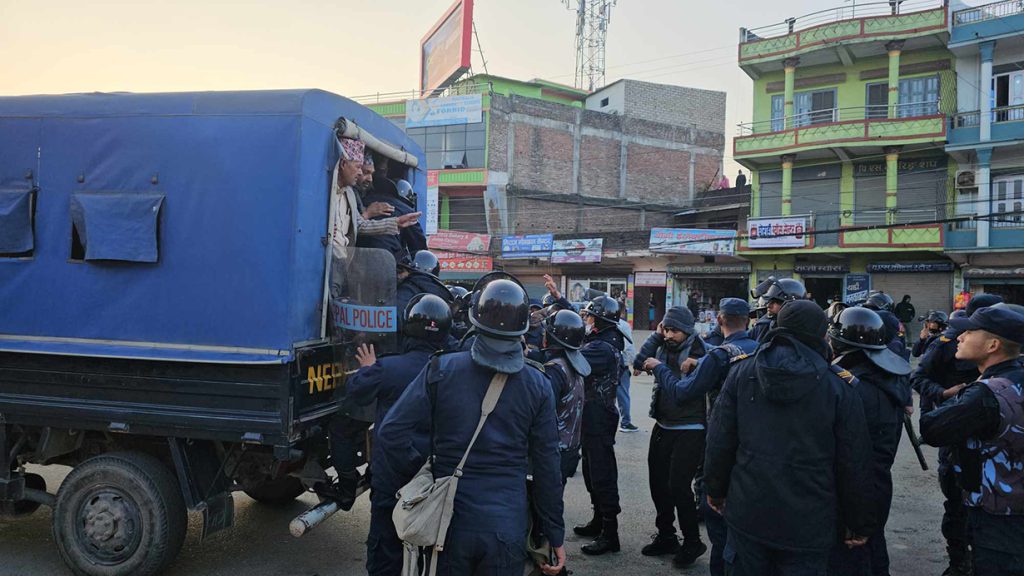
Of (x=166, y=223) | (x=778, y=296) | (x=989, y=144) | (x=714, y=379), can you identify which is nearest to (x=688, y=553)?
(x=714, y=379)

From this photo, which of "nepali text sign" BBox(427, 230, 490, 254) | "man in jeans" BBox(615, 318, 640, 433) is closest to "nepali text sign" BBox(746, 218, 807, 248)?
"nepali text sign" BBox(427, 230, 490, 254)

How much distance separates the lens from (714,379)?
4102 mm

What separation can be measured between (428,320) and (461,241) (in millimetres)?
25336

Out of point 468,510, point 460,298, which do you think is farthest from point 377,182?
point 468,510

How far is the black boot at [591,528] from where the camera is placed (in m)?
5.11

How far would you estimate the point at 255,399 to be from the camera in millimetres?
3785

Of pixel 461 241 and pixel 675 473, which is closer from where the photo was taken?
pixel 675 473

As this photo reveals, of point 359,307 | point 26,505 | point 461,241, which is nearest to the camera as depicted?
point 359,307

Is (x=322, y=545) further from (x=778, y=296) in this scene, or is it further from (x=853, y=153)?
(x=853, y=153)

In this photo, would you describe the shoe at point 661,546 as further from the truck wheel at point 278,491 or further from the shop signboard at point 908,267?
the shop signboard at point 908,267

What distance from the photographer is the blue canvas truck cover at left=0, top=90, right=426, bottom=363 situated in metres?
3.81

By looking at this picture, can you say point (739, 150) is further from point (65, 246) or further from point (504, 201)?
point (65, 246)

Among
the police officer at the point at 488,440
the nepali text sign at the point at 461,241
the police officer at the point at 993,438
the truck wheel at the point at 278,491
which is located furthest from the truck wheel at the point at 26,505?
the nepali text sign at the point at 461,241

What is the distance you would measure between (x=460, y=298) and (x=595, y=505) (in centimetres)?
212
